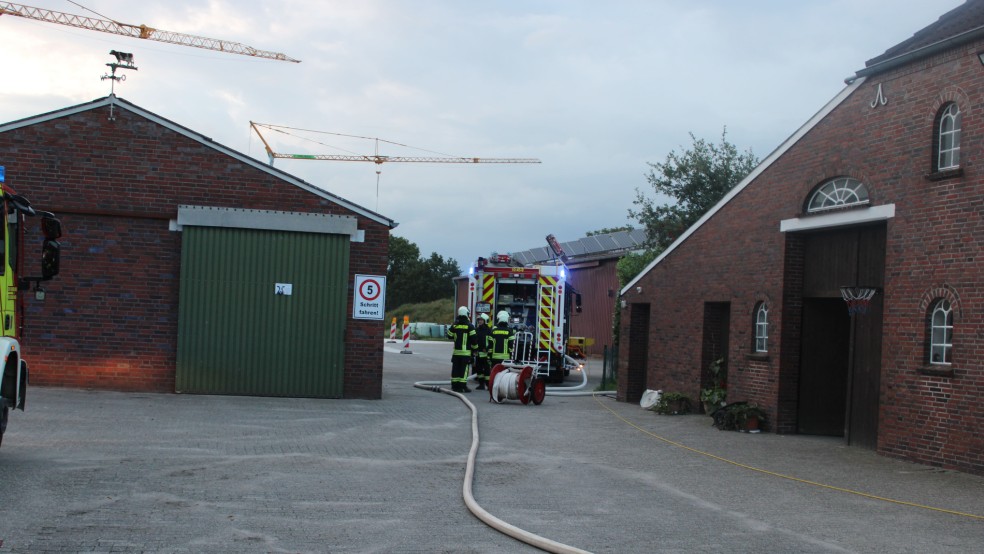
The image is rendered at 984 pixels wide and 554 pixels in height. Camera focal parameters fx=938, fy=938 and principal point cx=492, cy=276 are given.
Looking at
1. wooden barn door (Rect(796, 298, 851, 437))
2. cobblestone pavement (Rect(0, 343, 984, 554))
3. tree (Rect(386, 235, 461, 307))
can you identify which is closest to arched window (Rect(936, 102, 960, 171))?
Result: wooden barn door (Rect(796, 298, 851, 437))

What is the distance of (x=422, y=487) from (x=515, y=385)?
9.29m

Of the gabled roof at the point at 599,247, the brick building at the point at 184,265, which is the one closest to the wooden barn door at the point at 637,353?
A: the brick building at the point at 184,265

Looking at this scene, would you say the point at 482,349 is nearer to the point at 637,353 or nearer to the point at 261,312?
the point at 637,353

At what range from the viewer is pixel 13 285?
9.55 meters

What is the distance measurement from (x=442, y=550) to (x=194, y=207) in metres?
12.1

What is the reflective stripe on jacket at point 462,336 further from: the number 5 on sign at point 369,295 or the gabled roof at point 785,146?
the gabled roof at point 785,146

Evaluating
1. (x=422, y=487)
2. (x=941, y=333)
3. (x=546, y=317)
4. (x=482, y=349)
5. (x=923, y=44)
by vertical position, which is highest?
(x=923, y=44)

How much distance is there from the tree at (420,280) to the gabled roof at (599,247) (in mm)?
37811

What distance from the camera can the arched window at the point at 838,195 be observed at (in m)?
13.7

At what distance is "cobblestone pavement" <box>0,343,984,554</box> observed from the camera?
23.5 ft

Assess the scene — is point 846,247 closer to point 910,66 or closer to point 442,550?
point 910,66

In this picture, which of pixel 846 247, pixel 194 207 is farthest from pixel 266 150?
pixel 846 247

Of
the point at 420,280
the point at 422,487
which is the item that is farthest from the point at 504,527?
the point at 420,280

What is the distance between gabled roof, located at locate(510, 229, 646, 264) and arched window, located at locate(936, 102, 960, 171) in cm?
3050
